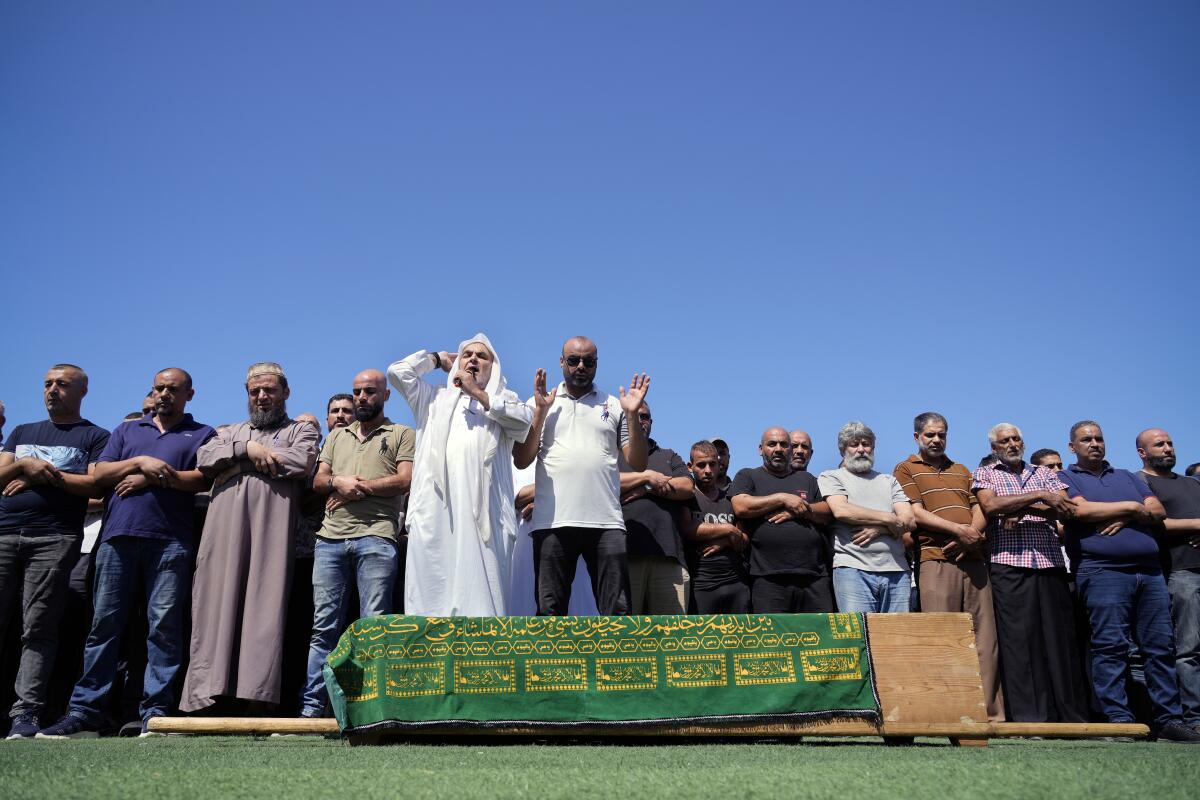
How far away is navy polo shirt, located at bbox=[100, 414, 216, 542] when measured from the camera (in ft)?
20.1

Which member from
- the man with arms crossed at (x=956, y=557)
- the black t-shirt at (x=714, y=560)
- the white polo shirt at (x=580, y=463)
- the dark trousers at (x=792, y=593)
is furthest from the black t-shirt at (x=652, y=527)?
the man with arms crossed at (x=956, y=557)

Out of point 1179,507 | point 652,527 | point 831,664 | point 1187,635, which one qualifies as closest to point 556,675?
point 831,664

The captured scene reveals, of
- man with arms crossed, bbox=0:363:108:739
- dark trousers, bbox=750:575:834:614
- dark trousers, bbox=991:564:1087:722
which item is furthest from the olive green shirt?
dark trousers, bbox=991:564:1087:722

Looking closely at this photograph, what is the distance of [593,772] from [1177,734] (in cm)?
491

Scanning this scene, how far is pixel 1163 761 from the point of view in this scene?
3.76 meters

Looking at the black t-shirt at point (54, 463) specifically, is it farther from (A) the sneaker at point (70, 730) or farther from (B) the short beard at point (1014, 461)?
(B) the short beard at point (1014, 461)

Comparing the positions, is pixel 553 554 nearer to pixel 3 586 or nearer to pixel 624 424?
pixel 624 424

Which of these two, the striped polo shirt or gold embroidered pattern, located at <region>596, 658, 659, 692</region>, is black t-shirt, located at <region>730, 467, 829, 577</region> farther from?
gold embroidered pattern, located at <region>596, 658, 659, 692</region>

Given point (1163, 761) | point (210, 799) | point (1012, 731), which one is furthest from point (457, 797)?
point (1012, 731)

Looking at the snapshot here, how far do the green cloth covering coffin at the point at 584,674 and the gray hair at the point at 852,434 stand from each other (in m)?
2.93

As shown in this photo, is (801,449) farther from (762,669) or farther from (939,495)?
(762,669)

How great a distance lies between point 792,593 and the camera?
6738 millimetres

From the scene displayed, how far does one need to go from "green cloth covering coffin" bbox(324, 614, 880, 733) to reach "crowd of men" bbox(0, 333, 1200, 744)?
1.02 m

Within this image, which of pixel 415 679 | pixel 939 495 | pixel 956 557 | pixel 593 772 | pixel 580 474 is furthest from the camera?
pixel 939 495
